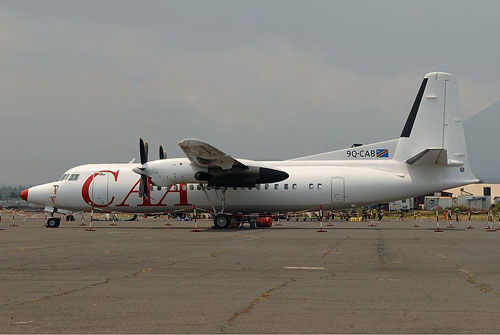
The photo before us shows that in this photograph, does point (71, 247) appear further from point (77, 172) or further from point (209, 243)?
point (77, 172)

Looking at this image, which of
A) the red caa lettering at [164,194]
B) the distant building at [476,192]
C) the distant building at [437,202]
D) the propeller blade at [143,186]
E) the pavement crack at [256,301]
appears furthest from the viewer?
the distant building at [437,202]

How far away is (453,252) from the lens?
18.6 m

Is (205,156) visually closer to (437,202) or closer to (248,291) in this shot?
(248,291)

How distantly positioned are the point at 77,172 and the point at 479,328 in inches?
1240

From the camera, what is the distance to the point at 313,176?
108 ft

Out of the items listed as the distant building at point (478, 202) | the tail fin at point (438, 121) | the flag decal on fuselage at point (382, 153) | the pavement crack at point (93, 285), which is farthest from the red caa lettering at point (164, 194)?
the distant building at point (478, 202)

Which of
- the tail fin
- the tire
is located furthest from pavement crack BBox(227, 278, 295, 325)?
the tire

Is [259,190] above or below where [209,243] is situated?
above

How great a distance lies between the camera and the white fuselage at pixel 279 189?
32312 millimetres

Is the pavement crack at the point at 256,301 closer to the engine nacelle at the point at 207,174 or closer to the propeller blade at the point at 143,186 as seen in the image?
the engine nacelle at the point at 207,174

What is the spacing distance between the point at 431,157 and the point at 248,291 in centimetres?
2330

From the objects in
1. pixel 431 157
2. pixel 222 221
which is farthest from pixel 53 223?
pixel 431 157

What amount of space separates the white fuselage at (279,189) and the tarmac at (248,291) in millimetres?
13866

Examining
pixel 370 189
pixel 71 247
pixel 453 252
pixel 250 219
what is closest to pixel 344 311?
pixel 453 252
